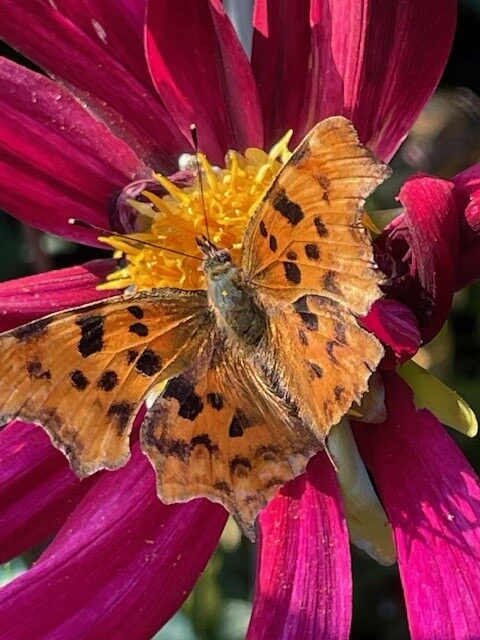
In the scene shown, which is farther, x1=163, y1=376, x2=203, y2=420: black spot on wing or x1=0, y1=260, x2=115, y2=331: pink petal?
x1=0, y1=260, x2=115, y2=331: pink petal

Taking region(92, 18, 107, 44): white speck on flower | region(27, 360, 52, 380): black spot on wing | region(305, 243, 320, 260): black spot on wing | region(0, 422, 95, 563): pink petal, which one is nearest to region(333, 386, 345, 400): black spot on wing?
region(305, 243, 320, 260): black spot on wing

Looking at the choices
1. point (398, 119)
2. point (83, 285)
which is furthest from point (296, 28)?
point (83, 285)

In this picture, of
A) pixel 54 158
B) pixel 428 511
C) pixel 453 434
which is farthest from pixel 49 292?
pixel 453 434

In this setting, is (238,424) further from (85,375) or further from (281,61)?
(281,61)

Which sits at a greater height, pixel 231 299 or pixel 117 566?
pixel 231 299

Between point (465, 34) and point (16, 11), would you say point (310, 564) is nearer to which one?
point (16, 11)

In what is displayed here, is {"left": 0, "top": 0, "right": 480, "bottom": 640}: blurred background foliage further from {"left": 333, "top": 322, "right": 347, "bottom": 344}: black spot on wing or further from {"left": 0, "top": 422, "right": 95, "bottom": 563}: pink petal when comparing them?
{"left": 333, "top": 322, "right": 347, "bottom": 344}: black spot on wing
